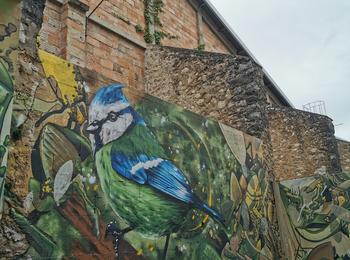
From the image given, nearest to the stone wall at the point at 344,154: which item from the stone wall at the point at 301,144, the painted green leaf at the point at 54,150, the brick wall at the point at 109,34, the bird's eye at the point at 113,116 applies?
the stone wall at the point at 301,144

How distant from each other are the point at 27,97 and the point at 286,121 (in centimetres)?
1123

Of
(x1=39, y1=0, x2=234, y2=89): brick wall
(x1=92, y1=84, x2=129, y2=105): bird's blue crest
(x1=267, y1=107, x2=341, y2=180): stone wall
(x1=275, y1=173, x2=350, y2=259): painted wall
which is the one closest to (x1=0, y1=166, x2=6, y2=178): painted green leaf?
(x1=92, y1=84, x2=129, y2=105): bird's blue crest

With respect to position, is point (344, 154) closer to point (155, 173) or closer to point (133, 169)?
point (155, 173)

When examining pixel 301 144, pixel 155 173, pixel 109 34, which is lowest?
pixel 155 173

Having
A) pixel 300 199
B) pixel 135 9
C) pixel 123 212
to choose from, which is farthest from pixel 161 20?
pixel 123 212

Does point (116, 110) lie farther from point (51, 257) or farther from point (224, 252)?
point (224, 252)

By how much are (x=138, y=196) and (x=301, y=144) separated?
A: 9.68 metres

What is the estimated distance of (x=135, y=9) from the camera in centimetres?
1124

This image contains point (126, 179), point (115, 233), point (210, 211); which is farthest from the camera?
point (210, 211)

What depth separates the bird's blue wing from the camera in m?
5.02

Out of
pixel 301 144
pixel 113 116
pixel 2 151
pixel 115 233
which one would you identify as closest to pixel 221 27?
pixel 301 144

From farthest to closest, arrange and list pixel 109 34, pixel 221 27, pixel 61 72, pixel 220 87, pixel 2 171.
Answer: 1. pixel 221 27
2. pixel 109 34
3. pixel 220 87
4. pixel 61 72
5. pixel 2 171

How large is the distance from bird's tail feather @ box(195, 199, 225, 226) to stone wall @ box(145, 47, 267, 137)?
222 cm

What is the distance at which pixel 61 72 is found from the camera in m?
4.53
